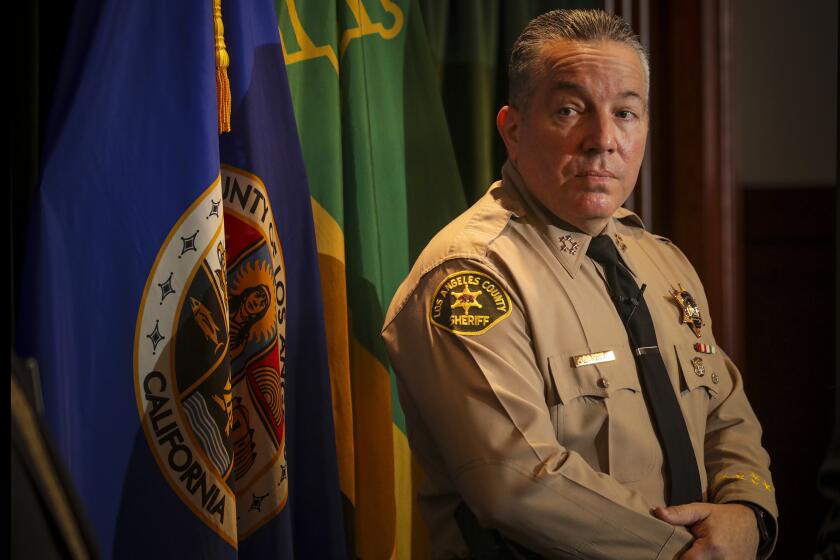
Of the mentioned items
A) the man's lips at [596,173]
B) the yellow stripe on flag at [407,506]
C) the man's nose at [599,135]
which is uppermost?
the man's nose at [599,135]

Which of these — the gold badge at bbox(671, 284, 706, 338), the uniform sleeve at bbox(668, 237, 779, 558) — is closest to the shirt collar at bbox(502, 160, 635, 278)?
the gold badge at bbox(671, 284, 706, 338)

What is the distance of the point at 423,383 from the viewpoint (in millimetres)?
1455

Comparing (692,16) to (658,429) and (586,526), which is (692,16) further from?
(586,526)

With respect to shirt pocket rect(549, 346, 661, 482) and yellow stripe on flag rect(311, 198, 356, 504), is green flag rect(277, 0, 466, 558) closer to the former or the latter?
yellow stripe on flag rect(311, 198, 356, 504)

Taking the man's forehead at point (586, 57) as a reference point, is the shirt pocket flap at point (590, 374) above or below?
below

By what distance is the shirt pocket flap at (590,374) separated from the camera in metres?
1.47

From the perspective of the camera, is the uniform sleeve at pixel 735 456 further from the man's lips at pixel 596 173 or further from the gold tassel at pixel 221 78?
the gold tassel at pixel 221 78

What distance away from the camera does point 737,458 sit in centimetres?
164

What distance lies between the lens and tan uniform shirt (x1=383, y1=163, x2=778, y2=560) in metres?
1.36

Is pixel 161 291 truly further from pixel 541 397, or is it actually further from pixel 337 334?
pixel 541 397

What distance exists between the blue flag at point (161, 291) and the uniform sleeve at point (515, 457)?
34 centimetres

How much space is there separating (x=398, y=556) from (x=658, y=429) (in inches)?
30.5

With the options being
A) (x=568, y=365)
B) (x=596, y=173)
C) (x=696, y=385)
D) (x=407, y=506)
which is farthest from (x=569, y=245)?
(x=407, y=506)

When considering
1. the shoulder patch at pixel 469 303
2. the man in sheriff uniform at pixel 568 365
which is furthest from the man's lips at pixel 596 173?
the shoulder patch at pixel 469 303
